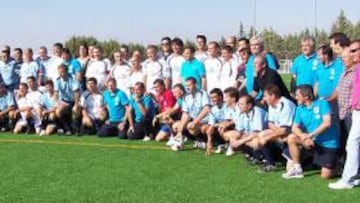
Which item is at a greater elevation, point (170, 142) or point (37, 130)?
point (37, 130)

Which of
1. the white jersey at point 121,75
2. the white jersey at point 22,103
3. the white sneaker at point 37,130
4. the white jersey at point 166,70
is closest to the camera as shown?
the white jersey at point 166,70

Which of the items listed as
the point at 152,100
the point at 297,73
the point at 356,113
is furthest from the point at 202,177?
the point at 152,100

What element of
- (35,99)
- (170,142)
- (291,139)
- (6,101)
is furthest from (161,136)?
A: (291,139)

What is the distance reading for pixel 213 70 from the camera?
505 inches

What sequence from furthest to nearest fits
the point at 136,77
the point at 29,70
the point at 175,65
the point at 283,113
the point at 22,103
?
the point at 29,70 < the point at 22,103 < the point at 136,77 < the point at 175,65 < the point at 283,113

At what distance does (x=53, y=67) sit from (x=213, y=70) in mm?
4428

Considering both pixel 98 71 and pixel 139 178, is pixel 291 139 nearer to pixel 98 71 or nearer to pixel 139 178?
pixel 139 178

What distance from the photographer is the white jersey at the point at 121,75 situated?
Answer: 1424cm

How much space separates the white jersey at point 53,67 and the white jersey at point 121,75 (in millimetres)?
1480

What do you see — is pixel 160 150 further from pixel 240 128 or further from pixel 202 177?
pixel 202 177

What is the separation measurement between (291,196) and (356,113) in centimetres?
140

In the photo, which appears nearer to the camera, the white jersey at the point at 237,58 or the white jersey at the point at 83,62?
the white jersey at the point at 237,58

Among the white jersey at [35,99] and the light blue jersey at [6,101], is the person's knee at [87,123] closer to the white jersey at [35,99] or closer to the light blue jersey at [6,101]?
the white jersey at [35,99]

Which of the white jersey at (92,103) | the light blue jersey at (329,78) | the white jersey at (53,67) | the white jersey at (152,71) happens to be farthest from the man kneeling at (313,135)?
the white jersey at (53,67)
